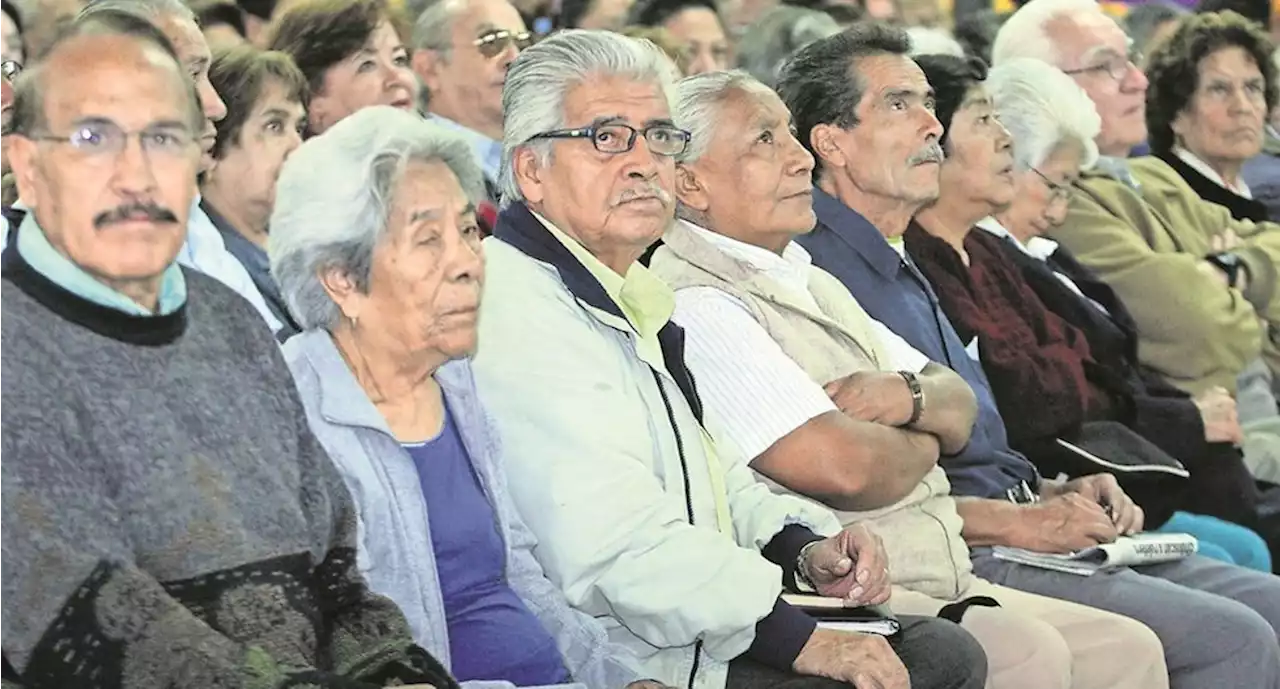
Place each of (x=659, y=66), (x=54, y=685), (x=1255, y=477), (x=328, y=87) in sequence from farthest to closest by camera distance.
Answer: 1. (x=1255, y=477)
2. (x=328, y=87)
3. (x=659, y=66)
4. (x=54, y=685)

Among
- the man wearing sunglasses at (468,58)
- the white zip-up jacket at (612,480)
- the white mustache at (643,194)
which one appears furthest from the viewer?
the man wearing sunglasses at (468,58)

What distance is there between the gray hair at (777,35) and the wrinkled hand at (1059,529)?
2.05m

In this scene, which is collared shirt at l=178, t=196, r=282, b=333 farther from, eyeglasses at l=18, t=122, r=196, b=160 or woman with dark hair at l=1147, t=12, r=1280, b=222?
woman with dark hair at l=1147, t=12, r=1280, b=222

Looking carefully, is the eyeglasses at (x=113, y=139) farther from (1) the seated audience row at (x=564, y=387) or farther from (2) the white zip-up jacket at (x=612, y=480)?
(2) the white zip-up jacket at (x=612, y=480)

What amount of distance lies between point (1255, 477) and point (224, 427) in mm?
3158

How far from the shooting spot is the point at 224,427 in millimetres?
2186

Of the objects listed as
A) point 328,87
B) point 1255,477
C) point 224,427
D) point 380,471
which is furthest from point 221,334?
point 1255,477

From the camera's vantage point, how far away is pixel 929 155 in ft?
12.5

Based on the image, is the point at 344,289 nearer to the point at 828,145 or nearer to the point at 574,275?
the point at 574,275

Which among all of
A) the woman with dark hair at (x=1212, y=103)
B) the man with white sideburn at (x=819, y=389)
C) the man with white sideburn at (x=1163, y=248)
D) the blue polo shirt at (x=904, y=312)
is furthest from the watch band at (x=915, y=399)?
the woman with dark hair at (x=1212, y=103)

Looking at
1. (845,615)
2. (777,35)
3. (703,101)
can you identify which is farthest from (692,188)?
(777,35)

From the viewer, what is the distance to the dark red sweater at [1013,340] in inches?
154

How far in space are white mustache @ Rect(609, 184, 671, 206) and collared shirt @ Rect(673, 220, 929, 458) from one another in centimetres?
22

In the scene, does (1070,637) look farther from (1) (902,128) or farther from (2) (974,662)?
(1) (902,128)
